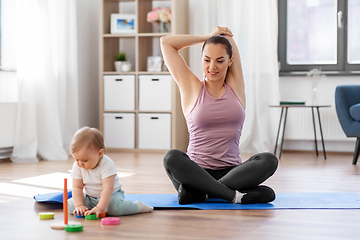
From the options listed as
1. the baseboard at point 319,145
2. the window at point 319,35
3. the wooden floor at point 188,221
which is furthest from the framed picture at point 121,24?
the wooden floor at point 188,221

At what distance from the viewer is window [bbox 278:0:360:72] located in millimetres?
4508

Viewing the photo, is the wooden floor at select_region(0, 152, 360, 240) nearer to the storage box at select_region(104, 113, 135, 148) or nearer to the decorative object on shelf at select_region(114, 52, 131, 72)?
the storage box at select_region(104, 113, 135, 148)

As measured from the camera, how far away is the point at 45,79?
398 centimetres

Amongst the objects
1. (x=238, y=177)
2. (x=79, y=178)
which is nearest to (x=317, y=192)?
(x=238, y=177)

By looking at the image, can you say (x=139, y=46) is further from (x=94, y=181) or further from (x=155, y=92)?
(x=94, y=181)

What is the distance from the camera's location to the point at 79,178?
1.78m

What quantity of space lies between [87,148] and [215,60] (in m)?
0.68

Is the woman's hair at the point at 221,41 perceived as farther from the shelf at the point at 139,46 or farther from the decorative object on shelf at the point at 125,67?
the decorative object on shelf at the point at 125,67

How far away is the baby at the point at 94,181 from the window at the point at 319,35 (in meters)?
3.24

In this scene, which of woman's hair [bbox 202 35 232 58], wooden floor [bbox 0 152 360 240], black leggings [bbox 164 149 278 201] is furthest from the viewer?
woman's hair [bbox 202 35 232 58]

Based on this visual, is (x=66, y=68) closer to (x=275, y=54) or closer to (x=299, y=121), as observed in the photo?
(x=275, y=54)

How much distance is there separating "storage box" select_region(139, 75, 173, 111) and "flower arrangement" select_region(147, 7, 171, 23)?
21.2 inches

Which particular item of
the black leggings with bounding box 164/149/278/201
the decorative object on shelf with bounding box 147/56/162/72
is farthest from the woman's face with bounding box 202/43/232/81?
the decorative object on shelf with bounding box 147/56/162/72

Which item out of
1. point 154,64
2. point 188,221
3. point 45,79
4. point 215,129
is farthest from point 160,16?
point 188,221
